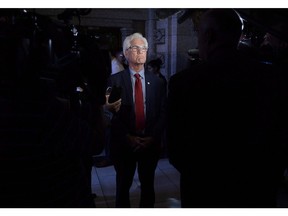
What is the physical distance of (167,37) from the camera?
135 inches

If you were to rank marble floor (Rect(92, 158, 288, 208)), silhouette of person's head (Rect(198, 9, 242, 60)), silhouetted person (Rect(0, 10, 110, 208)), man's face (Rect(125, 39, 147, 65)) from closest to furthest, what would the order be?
silhouetted person (Rect(0, 10, 110, 208)), silhouette of person's head (Rect(198, 9, 242, 60)), man's face (Rect(125, 39, 147, 65)), marble floor (Rect(92, 158, 288, 208))

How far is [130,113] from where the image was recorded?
1820mm

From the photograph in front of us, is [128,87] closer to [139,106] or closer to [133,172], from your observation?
[139,106]

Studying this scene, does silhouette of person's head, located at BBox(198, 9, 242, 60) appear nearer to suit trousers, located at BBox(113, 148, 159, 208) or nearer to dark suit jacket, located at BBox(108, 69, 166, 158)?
dark suit jacket, located at BBox(108, 69, 166, 158)

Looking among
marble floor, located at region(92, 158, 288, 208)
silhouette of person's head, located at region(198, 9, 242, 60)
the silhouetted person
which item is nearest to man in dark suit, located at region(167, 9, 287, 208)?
silhouette of person's head, located at region(198, 9, 242, 60)

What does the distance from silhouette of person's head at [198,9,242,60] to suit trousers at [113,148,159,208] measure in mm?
956

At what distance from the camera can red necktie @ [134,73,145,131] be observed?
6.00 feet

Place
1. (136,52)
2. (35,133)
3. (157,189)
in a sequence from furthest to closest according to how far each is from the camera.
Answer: (157,189), (136,52), (35,133)

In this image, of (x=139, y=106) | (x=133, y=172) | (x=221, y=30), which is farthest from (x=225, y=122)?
(x=133, y=172)

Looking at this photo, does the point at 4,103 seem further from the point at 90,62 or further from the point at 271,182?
the point at 271,182

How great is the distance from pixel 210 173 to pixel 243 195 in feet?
0.54

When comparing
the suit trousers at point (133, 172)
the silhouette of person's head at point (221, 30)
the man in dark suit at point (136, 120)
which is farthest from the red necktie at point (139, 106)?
the silhouette of person's head at point (221, 30)

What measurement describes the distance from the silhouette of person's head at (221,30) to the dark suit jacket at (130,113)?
2.65 ft

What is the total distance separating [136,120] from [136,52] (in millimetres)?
423
